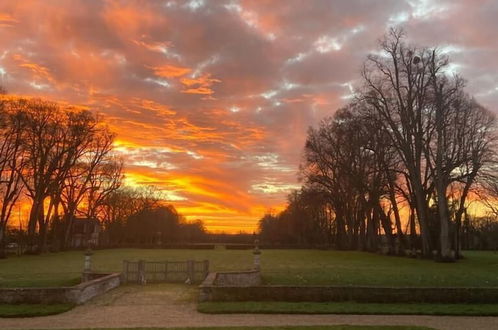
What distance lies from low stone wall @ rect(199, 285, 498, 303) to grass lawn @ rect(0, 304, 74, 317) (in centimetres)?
448

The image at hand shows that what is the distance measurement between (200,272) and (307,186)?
139 feet

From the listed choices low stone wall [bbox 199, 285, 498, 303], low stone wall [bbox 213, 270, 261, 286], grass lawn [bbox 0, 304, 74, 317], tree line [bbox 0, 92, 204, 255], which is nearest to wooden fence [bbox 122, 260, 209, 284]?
low stone wall [bbox 213, 270, 261, 286]

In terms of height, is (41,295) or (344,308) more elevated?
(41,295)

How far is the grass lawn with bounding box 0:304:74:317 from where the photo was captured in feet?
50.9

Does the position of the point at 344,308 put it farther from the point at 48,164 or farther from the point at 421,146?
the point at 48,164

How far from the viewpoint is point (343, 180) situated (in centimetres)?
6094

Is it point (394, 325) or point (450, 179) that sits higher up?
point (450, 179)

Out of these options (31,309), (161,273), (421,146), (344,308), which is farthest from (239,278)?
(421,146)

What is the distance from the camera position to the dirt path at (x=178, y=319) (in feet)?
45.0

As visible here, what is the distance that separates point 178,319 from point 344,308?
17.2ft

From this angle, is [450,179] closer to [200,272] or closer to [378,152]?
[378,152]

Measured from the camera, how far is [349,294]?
17781mm

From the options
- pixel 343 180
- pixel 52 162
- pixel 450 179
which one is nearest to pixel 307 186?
pixel 343 180

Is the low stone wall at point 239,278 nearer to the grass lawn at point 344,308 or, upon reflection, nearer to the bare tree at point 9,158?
the grass lawn at point 344,308
